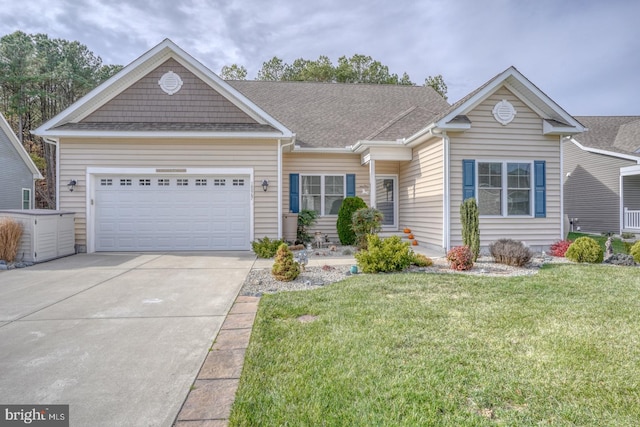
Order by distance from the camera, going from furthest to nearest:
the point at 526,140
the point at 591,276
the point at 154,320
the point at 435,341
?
1. the point at 526,140
2. the point at 591,276
3. the point at 154,320
4. the point at 435,341

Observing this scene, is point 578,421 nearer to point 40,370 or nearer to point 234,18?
point 40,370

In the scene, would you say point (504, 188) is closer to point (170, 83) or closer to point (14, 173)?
point (170, 83)

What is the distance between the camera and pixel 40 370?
278 cm

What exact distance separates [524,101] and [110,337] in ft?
34.9

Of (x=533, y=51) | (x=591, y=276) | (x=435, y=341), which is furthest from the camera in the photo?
(x=533, y=51)

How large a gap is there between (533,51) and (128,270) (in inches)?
594

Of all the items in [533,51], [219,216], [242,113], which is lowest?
[219,216]

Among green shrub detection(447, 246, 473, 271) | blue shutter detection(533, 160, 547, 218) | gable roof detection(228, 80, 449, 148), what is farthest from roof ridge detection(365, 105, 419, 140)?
green shrub detection(447, 246, 473, 271)

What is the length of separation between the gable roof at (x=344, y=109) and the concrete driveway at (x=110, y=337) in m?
7.18

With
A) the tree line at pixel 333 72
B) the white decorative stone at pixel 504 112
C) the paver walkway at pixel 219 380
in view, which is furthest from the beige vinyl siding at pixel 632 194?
the paver walkway at pixel 219 380

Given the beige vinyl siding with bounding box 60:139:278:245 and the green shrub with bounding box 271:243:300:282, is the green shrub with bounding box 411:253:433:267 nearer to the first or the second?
the green shrub with bounding box 271:243:300:282

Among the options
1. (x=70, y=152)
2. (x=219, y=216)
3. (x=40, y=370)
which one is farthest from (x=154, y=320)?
(x=70, y=152)

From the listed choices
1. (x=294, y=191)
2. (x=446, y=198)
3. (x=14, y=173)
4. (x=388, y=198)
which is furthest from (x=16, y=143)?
(x=446, y=198)

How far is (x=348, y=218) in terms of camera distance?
10.5 metres
